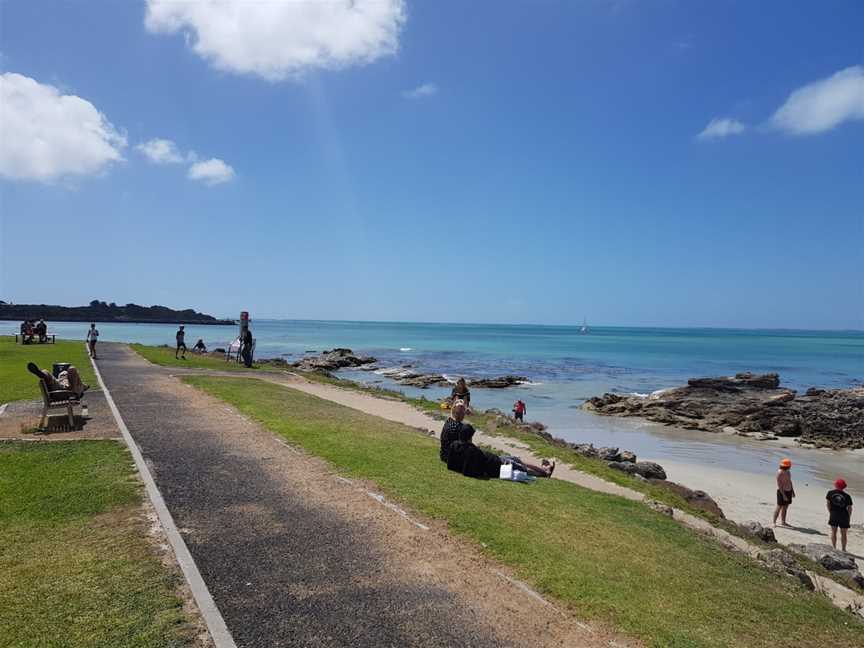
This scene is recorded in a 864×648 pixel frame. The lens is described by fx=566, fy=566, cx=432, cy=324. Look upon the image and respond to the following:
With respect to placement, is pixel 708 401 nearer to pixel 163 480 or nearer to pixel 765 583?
pixel 765 583

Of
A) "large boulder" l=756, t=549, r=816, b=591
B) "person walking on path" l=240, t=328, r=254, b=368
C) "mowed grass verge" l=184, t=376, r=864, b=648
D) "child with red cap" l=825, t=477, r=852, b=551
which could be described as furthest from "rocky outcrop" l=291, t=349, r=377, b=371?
"large boulder" l=756, t=549, r=816, b=591

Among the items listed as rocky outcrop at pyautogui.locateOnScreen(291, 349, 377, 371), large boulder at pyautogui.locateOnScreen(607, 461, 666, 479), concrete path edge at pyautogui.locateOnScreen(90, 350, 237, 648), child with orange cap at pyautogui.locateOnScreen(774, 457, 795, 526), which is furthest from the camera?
rocky outcrop at pyautogui.locateOnScreen(291, 349, 377, 371)

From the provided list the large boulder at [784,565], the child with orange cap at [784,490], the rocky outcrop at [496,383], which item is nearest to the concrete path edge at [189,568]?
the large boulder at [784,565]

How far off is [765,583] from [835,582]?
3.07 metres

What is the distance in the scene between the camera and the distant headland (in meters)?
138

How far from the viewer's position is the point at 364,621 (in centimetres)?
462

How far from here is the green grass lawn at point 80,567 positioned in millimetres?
4164

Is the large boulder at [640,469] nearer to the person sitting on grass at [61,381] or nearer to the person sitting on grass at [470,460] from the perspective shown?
the person sitting on grass at [470,460]

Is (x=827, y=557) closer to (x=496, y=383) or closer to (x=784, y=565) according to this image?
(x=784, y=565)

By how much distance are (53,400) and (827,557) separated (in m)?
15.0

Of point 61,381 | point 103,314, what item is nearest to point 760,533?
point 61,381

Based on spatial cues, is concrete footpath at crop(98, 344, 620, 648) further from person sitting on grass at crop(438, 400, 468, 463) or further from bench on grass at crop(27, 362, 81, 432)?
bench on grass at crop(27, 362, 81, 432)

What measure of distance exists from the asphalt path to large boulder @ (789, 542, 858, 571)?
8178mm

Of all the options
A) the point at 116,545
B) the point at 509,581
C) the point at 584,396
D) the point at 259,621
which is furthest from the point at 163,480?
the point at 584,396
